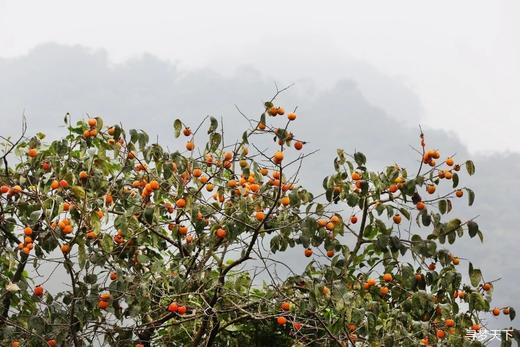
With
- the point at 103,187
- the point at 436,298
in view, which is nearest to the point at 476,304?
the point at 436,298

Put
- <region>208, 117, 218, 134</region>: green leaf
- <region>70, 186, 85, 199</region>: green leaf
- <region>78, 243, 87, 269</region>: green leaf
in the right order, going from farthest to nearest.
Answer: <region>208, 117, 218, 134</region>: green leaf < <region>70, 186, 85, 199</region>: green leaf < <region>78, 243, 87, 269</region>: green leaf

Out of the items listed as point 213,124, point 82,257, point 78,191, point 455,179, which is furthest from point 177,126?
point 455,179

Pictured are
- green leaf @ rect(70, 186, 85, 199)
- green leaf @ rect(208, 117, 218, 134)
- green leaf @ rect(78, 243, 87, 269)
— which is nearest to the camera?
green leaf @ rect(78, 243, 87, 269)

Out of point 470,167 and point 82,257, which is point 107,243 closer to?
point 82,257

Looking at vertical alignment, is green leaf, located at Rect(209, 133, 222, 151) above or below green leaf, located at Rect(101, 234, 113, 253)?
above

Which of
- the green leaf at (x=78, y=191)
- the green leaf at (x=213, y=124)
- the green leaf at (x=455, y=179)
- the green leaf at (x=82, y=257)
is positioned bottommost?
the green leaf at (x=82, y=257)

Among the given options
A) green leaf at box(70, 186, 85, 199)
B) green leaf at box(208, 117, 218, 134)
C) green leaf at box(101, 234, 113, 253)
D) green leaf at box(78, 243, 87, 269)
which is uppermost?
green leaf at box(208, 117, 218, 134)

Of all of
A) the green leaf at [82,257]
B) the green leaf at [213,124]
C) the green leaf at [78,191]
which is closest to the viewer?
the green leaf at [82,257]

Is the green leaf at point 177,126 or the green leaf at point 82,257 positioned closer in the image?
the green leaf at point 82,257

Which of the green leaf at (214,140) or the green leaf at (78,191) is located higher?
the green leaf at (214,140)

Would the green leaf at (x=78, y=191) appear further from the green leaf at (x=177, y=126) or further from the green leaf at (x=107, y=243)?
the green leaf at (x=177, y=126)

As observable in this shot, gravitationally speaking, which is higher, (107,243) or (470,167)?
(470,167)

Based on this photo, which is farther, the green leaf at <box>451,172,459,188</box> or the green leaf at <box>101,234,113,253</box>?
the green leaf at <box>451,172,459,188</box>

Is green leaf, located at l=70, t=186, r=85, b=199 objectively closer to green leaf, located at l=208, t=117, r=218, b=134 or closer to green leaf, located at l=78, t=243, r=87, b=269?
green leaf, located at l=78, t=243, r=87, b=269
